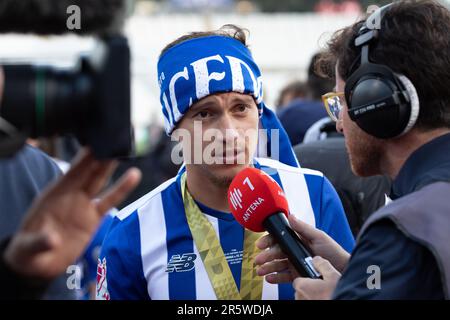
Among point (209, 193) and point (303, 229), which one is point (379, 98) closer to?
point (303, 229)

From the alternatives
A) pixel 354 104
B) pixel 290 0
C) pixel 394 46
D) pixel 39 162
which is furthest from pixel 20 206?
pixel 290 0

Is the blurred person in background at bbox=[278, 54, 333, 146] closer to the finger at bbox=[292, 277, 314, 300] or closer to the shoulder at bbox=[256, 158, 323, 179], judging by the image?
the shoulder at bbox=[256, 158, 323, 179]

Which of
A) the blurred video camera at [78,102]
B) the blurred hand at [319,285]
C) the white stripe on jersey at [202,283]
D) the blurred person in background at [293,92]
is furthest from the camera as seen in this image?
the blurred person in background at [293,92]

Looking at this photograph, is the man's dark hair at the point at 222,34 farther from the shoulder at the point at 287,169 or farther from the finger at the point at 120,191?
the finger at the point at 120,191

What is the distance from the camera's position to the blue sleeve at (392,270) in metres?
2.17

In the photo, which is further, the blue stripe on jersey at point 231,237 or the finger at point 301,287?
the blue stripe on jersey at point 231,237

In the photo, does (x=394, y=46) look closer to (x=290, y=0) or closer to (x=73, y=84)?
(x=73, y=84)

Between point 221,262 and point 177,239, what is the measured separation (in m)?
0.20

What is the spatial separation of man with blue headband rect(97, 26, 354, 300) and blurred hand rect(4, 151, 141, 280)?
3.82 feet

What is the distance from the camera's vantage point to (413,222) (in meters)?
2.20

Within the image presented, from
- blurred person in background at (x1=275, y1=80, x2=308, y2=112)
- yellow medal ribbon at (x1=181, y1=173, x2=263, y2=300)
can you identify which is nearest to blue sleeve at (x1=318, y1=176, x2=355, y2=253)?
yellow medal ribbon at (x1=181, y1=173, x2=263, y2=300)

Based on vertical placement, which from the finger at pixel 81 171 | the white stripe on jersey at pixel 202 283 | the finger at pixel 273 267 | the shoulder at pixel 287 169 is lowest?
the white stripe on jersey at pixel 202 283

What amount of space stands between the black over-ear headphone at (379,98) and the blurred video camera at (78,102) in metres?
0.96

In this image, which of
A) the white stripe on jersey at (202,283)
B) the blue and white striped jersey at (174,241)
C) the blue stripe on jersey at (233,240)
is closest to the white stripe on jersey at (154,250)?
the blue and white striped jersey at (174,241)
